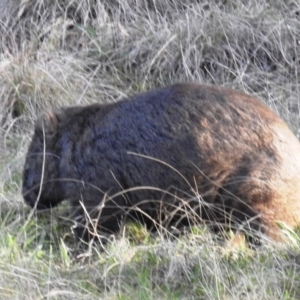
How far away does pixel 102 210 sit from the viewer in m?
5.67

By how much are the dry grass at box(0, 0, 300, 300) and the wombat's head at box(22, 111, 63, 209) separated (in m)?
0.14

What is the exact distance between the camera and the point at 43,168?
5.94 m

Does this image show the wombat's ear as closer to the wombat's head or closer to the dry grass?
the wombat's head

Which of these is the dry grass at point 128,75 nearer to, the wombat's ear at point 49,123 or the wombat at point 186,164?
the wombat at point 186,164

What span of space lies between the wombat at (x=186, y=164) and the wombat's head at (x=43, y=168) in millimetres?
151

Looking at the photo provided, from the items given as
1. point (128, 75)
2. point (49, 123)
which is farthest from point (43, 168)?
point (128, 75)

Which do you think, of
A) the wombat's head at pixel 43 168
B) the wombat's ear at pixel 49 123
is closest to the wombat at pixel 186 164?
the wombat's head at pixel 43 168

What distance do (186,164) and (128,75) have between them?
2962 millimetres

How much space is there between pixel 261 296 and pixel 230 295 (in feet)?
0.55

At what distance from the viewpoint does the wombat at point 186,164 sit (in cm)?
543

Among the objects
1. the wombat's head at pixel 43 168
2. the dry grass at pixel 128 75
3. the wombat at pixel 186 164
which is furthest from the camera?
the wombat's head at pixel 43 168

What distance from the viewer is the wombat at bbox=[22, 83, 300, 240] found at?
17.8 ft

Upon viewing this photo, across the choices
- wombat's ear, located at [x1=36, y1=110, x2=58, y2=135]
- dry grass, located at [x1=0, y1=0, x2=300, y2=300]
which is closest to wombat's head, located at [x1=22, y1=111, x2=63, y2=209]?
wombat's ear, located at [x1=36, y1=110, x2=58, y2=135]

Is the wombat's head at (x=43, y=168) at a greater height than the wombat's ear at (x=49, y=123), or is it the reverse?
the wombat's ear at (x=49, y=123)
